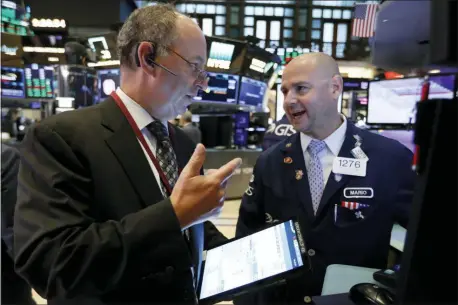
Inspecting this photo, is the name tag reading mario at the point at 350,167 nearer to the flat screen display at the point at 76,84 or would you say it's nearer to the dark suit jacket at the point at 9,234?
the dark suit jacket at the point at 9,234

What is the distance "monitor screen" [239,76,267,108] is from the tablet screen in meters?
7.59

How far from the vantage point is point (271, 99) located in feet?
36.3

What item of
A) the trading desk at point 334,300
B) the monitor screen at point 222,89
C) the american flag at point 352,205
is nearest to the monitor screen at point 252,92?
the monitor screen at point 222,89

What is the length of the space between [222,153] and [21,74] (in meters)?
4.13

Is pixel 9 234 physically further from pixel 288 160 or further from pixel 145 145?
pixel 288 160

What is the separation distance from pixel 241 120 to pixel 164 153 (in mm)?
7359

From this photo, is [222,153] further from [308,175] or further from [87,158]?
[87,158]

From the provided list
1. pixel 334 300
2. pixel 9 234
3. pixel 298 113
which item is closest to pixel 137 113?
pixel 334 300

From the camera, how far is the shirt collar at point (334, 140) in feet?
5.87

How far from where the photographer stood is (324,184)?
5.65 feet

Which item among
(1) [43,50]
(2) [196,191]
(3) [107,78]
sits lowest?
(2) [196,191]

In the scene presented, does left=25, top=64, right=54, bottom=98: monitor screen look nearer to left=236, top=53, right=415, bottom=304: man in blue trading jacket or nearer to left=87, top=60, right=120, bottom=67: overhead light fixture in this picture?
left=87, top=60, right=120, bottom=67: overhead light fixture

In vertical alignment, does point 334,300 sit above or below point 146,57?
below

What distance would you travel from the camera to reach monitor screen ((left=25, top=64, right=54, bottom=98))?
7.48m
